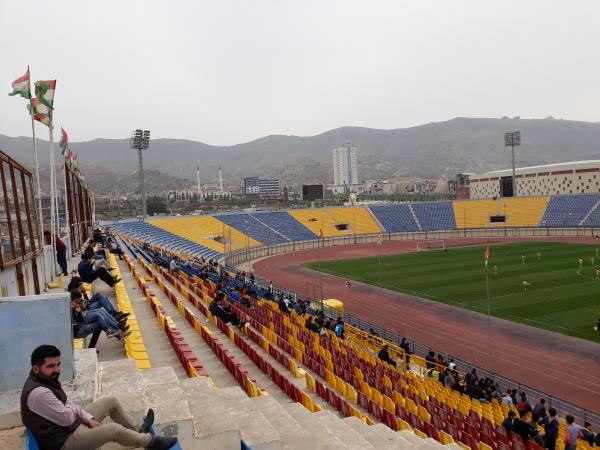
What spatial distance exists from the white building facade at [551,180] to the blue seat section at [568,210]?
1522 centimetres

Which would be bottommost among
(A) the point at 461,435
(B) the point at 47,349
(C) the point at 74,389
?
(A) the point at 461,435

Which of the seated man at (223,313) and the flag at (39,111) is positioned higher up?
the flag at (39,111)

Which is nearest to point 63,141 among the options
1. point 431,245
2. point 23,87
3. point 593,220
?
point 23,87

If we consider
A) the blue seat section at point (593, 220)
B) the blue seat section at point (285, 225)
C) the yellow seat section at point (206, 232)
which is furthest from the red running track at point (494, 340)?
the blue seat section at point (593, 220)

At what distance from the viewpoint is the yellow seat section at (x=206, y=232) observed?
201 ft

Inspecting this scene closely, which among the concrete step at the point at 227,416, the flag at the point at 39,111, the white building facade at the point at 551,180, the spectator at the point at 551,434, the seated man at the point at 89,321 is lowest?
the spectator at the point at 551,434

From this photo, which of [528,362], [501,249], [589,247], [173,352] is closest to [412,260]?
[501,249]

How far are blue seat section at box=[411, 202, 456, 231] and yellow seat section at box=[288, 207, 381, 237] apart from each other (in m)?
7.92

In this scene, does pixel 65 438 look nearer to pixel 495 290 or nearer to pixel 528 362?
pixel 528 362

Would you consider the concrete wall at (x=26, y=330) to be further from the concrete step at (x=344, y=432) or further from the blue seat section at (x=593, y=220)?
the blue seat section at (x=593, y=220)

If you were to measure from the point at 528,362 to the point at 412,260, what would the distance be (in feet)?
99.0

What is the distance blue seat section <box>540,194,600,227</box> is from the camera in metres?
69.7

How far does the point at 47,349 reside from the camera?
4156 mm

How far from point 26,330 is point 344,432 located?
4284 mm
